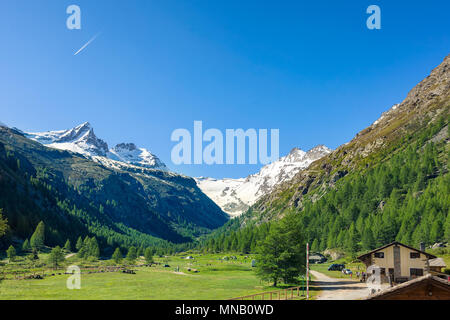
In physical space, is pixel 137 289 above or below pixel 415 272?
below

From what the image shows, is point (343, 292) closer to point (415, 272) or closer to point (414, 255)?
point (415, 272)

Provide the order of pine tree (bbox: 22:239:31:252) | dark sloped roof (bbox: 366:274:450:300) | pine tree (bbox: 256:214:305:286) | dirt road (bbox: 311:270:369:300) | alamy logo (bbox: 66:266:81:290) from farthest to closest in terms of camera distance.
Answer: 1. pine tree (bbox: 22:239:31:252)
2. alamy logo (bbox: 66:266:81:290)
3. pine tree (bbox: 256:214:305:286)
4. dirt road (bbox: 311:270:369:300)
5. dark sloped roof (bbox: 366:274:450:300)

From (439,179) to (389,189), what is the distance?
29888 millimetres

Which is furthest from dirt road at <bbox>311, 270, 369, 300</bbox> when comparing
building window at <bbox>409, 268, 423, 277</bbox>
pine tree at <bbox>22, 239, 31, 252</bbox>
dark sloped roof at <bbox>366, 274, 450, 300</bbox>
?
pine tree at <bbox>22, 239, 31, 252</bbox>

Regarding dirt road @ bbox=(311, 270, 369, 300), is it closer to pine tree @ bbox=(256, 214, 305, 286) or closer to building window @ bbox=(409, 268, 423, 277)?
pine tree @ bbox=(256, 214, 305, 286)

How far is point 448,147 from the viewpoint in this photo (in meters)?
192

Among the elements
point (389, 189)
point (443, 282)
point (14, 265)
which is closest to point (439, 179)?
point (389, 189)

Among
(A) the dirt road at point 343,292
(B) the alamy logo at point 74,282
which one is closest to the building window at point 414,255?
(A) the dirt road at point 343,292

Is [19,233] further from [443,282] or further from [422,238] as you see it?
[443,282]

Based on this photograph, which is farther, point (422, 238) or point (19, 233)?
point (19, 233)

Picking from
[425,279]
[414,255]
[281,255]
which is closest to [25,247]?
[281,255]

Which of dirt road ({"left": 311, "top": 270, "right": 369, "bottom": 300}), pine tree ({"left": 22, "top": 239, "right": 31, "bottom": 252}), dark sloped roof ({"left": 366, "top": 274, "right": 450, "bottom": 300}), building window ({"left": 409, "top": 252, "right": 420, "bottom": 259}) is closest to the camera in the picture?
dark sloped roof ({"left": 366, "top": 274, "right": 450, "bottom": 300})
